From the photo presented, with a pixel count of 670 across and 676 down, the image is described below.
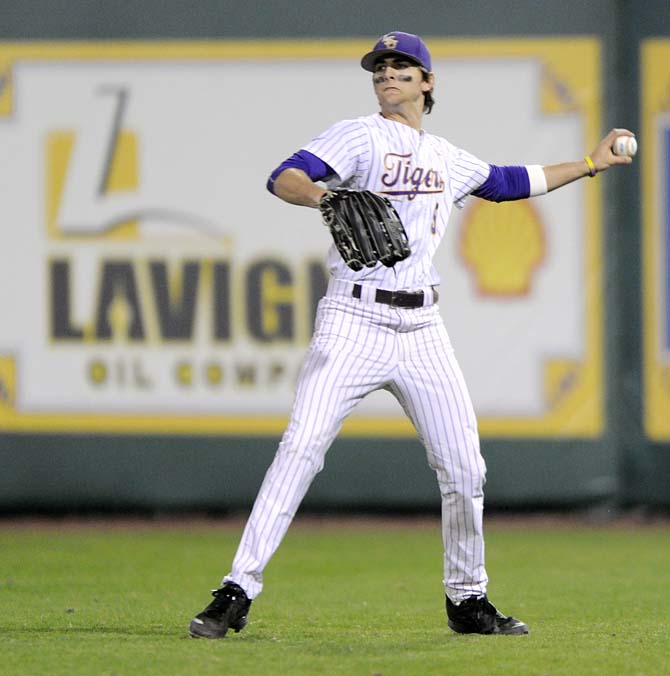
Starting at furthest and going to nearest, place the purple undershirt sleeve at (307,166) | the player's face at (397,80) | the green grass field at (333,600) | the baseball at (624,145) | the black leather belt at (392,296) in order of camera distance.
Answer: the baseball at (624,145)
the player's face at (397,80)
the black leather belt at (392,296)
the purple undershirt sleeve at (307,166)
the green grass field at (333,600)

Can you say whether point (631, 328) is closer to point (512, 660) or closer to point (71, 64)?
point (71, 64)

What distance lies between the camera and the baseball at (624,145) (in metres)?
4.96

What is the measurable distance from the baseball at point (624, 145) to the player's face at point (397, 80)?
742 millimetres

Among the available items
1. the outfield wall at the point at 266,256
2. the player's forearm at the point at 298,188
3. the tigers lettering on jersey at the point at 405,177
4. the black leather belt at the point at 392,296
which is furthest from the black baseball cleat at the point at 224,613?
the outfield wall at the point at 266,256

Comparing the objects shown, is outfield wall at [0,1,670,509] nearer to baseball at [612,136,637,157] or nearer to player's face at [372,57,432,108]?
baseball at [612,136,637,157]

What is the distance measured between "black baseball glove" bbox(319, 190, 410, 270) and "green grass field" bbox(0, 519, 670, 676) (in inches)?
46.5

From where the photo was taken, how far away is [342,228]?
173 inches

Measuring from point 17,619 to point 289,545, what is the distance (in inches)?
116

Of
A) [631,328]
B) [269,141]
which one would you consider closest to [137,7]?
[269,141]

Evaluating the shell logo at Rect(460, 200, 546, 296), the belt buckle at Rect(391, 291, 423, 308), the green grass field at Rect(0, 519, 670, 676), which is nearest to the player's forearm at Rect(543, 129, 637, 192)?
the belt buckle at Rect(391, 291, 423, 308)

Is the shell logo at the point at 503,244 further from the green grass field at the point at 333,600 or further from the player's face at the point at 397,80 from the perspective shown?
the player's face at the point at 397,80

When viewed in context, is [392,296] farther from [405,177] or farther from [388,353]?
[405,177]

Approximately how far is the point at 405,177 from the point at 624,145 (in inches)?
32.7

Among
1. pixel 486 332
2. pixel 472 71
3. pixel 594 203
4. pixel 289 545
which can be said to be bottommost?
pixel 289 545
